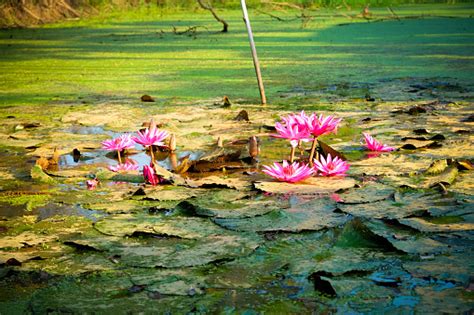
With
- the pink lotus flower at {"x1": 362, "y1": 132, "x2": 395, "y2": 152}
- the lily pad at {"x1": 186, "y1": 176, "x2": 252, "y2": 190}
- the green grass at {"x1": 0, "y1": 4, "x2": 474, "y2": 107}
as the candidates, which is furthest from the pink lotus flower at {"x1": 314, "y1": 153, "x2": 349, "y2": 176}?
the green grass at {"x1": 0, "y1": 4, "x2": 474, "y2": 107}

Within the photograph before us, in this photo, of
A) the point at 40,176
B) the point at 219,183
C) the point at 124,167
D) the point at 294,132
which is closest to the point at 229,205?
the point at 219,183

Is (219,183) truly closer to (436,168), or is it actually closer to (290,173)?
(290,173)

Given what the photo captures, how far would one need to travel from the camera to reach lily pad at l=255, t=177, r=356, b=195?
1946mm

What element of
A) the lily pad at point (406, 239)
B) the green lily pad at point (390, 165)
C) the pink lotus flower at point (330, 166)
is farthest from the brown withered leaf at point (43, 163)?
the lily pad at point (406, 239)

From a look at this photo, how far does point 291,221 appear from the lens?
168 centimetres

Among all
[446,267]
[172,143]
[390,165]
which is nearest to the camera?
[446,267]

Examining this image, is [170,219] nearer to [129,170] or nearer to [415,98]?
[129,170]

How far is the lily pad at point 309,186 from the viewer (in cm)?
195

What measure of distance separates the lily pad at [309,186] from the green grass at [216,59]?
1.80 metres

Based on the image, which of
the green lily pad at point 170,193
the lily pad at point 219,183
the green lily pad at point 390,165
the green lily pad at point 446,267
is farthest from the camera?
the green lily pad at point 390,165

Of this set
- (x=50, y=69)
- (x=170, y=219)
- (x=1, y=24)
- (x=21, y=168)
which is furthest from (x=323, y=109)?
(x=1, y=24)

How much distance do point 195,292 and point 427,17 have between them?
29.0 feet

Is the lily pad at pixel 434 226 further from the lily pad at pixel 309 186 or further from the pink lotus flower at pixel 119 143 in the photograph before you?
the pink lotus flower at pixel 119 143

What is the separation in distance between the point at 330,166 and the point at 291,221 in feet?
1.53
